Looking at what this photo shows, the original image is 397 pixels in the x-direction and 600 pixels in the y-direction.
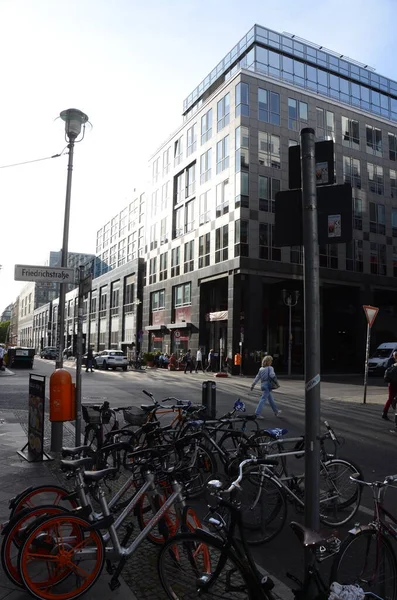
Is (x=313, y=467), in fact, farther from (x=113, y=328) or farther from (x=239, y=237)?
(x=113, y=328)

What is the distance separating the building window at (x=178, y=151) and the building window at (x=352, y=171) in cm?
1552

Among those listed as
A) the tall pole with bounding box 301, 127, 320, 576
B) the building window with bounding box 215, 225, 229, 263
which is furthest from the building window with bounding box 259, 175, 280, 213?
the tall pole with bounding box 301, 127, 320, 576

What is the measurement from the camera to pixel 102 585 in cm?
362

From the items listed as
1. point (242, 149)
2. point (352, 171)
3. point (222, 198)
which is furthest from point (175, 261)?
point (352, 171)

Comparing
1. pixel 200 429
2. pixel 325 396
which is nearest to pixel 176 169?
pixel 325 396

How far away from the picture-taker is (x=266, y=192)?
123 feet

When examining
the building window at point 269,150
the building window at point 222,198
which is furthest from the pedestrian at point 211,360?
the building window at point 269,150

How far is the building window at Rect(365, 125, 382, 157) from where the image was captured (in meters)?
43.0

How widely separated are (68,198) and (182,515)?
6.69 meters

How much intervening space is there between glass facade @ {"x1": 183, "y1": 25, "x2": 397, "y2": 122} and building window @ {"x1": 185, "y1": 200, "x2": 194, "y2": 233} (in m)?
10.6

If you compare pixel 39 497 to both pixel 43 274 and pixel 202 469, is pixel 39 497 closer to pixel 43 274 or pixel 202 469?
pixel 202 469

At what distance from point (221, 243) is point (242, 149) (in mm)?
7110

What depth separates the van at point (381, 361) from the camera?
34594mm

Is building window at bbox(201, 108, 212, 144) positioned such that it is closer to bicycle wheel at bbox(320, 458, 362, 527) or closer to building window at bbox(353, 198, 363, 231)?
building window at bbox(353, 198, 363, 231)
